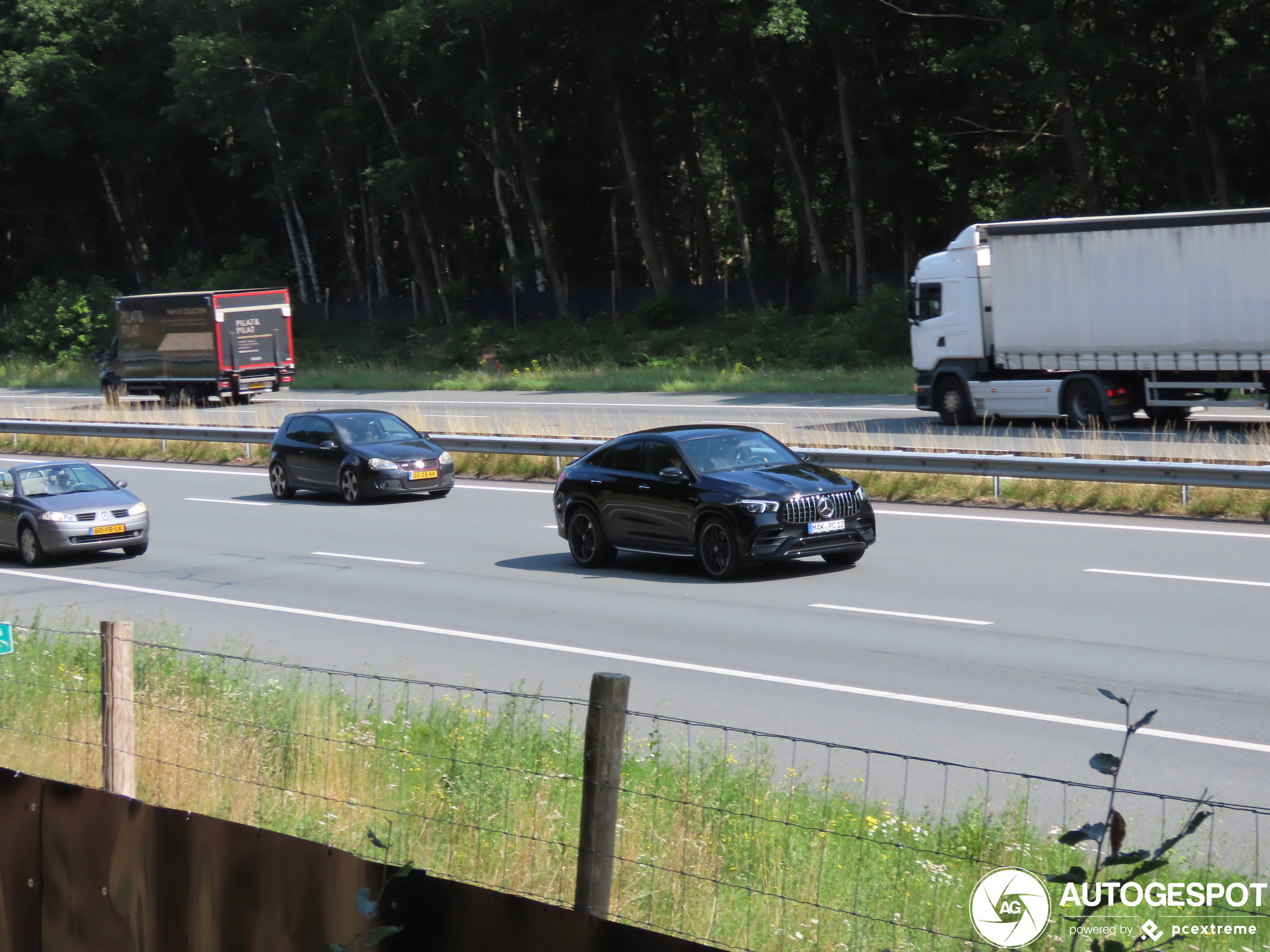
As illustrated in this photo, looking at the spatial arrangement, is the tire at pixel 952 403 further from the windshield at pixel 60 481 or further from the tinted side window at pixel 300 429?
the windshield at pixel 60 481

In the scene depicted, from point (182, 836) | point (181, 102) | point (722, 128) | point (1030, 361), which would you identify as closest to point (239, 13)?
point (181, 102)

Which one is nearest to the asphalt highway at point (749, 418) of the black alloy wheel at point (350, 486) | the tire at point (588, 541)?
the black alloy wheel at point (350, 486)

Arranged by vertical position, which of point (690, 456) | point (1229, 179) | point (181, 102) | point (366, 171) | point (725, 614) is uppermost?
point (181, 102)

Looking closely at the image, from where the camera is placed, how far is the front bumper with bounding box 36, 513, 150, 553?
18625 millimetres

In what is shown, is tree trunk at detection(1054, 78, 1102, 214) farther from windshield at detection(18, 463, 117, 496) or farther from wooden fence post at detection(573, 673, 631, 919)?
wooden fence post at detection(573, 673, 631, 919)

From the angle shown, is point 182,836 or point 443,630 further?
point 443,630

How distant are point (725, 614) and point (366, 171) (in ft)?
172

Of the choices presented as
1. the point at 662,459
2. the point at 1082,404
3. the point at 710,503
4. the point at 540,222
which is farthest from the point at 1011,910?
the point at 540,222

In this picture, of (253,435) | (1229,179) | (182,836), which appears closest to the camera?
(182,836)

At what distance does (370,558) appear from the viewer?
1794 centimetres

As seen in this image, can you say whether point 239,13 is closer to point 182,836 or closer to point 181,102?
point 181,102

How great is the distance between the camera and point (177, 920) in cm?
475

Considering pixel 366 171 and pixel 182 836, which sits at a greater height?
pixel 366 171

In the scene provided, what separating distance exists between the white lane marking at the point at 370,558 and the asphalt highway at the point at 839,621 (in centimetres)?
5
